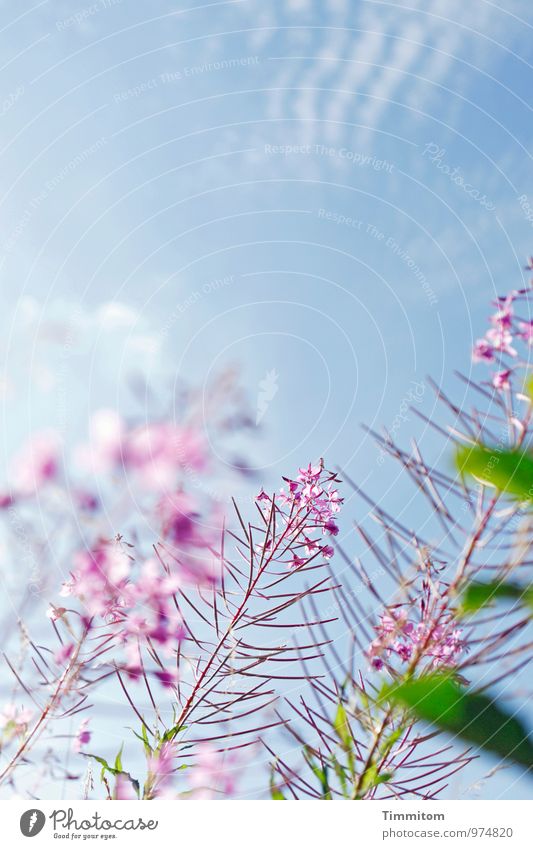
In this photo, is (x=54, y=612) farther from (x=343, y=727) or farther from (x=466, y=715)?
(x=466, y=715)

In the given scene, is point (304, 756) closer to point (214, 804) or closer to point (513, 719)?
point (214, 804)

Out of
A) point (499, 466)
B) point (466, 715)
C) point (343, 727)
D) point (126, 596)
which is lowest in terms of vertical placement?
point (466, 715)

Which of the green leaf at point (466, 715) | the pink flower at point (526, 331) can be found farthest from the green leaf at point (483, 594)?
the pink flower at point (526, 331)

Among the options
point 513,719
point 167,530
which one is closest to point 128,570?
point 167,530

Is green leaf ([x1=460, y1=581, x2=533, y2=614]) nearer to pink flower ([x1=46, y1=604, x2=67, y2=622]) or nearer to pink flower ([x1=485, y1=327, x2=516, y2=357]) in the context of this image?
pink flower ([x1=485, y1=327, x2=516, y2=357])

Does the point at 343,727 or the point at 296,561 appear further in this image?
the point at 296,561

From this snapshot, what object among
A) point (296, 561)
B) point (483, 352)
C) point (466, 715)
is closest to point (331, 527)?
point (296, 561)

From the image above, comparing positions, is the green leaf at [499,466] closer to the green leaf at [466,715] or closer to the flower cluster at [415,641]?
the green leaf at [466,715]
